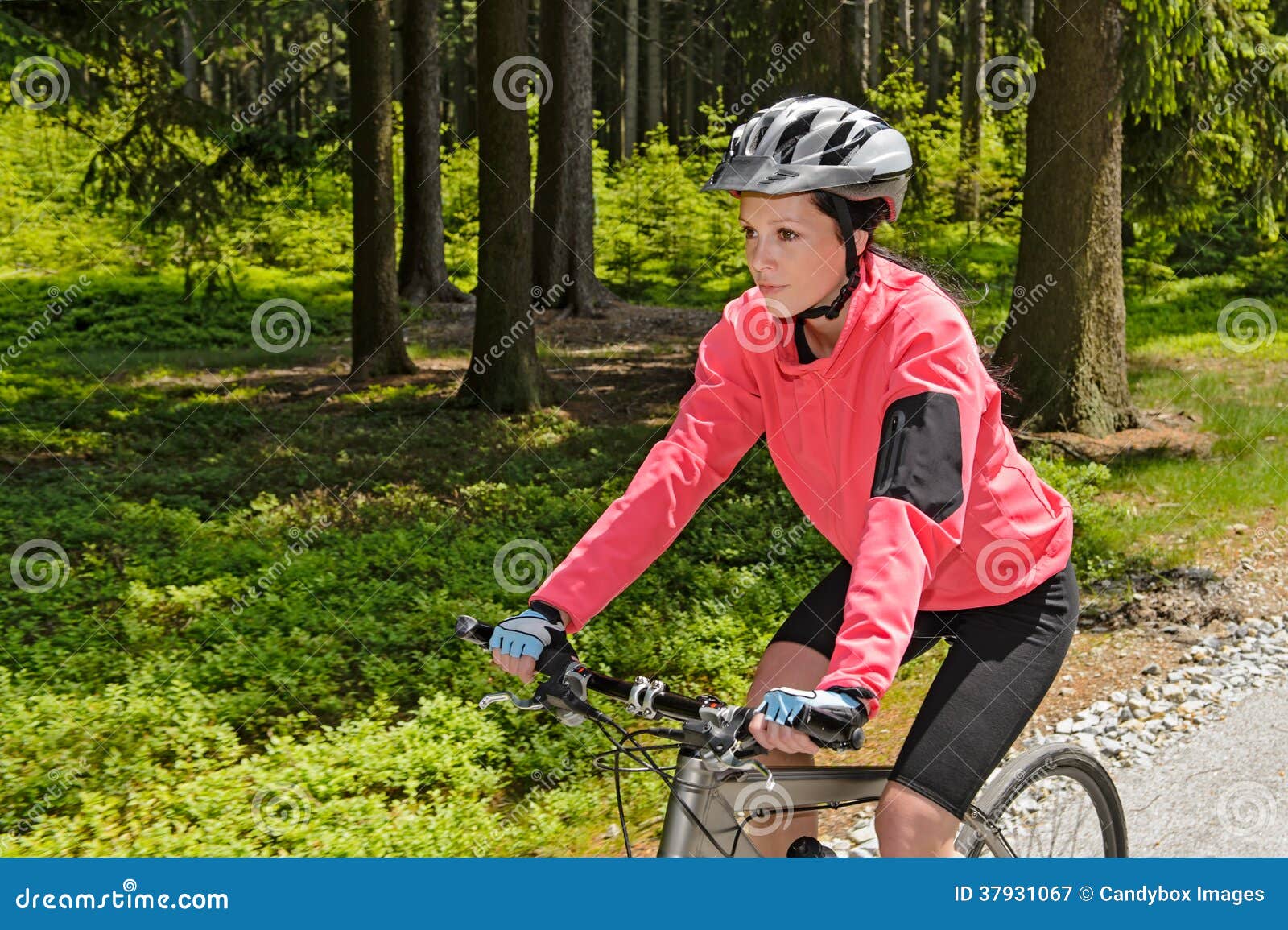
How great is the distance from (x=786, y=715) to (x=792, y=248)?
1.02 metres

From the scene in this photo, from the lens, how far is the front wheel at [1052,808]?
3207mm

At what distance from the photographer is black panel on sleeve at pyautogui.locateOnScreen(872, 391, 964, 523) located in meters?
2.51

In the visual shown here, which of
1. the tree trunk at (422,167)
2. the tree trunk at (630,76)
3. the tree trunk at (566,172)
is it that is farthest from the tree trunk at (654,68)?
the tree trunk at (422,167)

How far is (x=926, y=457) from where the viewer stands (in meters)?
2.52

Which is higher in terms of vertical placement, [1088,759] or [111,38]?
[111,38]

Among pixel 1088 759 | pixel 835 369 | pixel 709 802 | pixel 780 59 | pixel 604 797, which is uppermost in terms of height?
pixel 780 59

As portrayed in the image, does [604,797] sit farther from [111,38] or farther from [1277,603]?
[111,38]

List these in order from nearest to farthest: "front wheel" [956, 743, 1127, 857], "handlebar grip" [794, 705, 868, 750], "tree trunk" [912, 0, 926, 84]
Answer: "handlebar grip" [794, 705, 868, 750]
"front wheel" [956, 743, 1127, 857]
"tree trunk" [912, 0, 926, 84]

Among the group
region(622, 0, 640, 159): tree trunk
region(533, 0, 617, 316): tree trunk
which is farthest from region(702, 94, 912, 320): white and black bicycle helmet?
region(622, 0, 640, 159): tree trunk

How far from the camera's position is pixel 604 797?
5.79m

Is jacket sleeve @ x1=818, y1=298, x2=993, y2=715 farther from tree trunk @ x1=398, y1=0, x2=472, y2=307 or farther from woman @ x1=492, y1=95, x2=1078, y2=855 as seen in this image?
tree trunk @ x1=398, y1=0, x2=472, y2=307

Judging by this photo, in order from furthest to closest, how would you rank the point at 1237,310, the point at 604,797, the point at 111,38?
the point at 1237,310 → the point at 111,38 → the point at 604,797

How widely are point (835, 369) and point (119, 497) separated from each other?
9.34m

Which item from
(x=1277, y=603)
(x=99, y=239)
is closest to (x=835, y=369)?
(x=1277, y=603)
